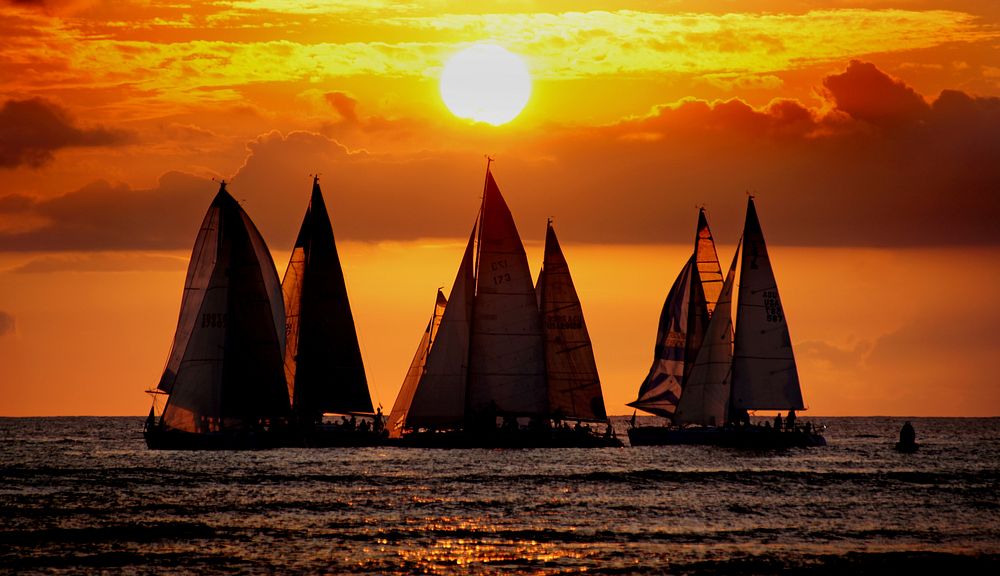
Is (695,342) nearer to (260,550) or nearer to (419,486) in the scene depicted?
(419,486)

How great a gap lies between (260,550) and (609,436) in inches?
2533

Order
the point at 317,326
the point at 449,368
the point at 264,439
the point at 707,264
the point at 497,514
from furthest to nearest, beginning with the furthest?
the point at 707,264, the point at 317,326, the point at 264,439, the point at 449,368, the point at 497,514

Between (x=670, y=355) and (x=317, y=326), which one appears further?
(x=670, y=355)

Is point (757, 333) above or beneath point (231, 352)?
above

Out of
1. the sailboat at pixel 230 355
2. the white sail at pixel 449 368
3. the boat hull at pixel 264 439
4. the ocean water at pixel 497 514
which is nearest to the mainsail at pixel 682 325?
the ocean water at pixel 497 514

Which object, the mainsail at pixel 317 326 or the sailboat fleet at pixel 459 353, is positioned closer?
the sailboat fleet at pixel 459 353

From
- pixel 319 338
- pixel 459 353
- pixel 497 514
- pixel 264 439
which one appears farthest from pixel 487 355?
pixel 497 514

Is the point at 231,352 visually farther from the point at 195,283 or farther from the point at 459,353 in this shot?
the point at 459,353

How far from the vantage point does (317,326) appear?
4456 inches

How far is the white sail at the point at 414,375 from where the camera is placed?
111625 millimetres

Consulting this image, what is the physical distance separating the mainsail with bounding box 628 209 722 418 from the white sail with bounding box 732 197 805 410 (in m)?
5.84

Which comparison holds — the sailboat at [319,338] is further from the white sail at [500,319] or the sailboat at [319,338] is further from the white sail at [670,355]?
the white sail at [670,355]

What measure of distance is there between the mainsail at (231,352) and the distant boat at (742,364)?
91.9 feet

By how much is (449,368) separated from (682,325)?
22.9m
